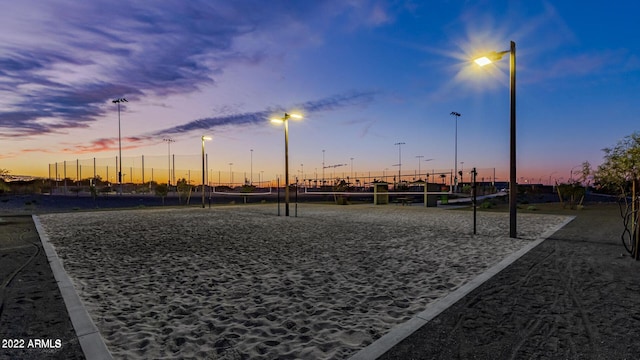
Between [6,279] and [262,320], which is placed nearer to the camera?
[262,320]

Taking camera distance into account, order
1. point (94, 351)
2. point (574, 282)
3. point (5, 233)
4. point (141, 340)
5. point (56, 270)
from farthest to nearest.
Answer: point (5, 233) → point (56, 270) → point (574, 282) → point (141, 340) → point (94, 351)

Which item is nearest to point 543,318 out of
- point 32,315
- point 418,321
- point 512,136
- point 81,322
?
point 418,321

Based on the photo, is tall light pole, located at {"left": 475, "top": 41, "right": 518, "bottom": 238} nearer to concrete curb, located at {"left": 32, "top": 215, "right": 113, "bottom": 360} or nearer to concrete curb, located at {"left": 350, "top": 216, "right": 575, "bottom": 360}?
concrete curb, located at {"left": 350, "top": 216, "right": 575, "bottom": 360}

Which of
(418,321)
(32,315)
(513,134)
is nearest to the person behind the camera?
(418,321)

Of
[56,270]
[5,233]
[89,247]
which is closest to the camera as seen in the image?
[56,270]

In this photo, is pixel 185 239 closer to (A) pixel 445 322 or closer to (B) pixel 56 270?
(B) pixel 56 270

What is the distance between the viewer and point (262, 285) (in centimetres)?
589

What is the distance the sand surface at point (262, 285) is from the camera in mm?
3785

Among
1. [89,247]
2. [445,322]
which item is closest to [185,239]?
[89,247]

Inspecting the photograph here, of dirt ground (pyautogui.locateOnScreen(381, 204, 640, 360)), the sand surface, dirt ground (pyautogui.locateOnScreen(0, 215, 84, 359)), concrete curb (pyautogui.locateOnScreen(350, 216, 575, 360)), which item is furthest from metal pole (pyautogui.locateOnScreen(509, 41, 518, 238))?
dirt ground (pyautogui.locateOnScreen(0, 215, 84, 359))

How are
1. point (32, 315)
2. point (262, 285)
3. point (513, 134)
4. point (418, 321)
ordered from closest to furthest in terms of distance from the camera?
point (418, 321)
point (32, 315)
point (262, 285)
point (513, 134)

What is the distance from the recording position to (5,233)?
41.7ft

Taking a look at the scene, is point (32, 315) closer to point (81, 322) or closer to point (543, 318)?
point (81, 322)

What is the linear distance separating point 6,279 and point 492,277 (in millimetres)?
9084
